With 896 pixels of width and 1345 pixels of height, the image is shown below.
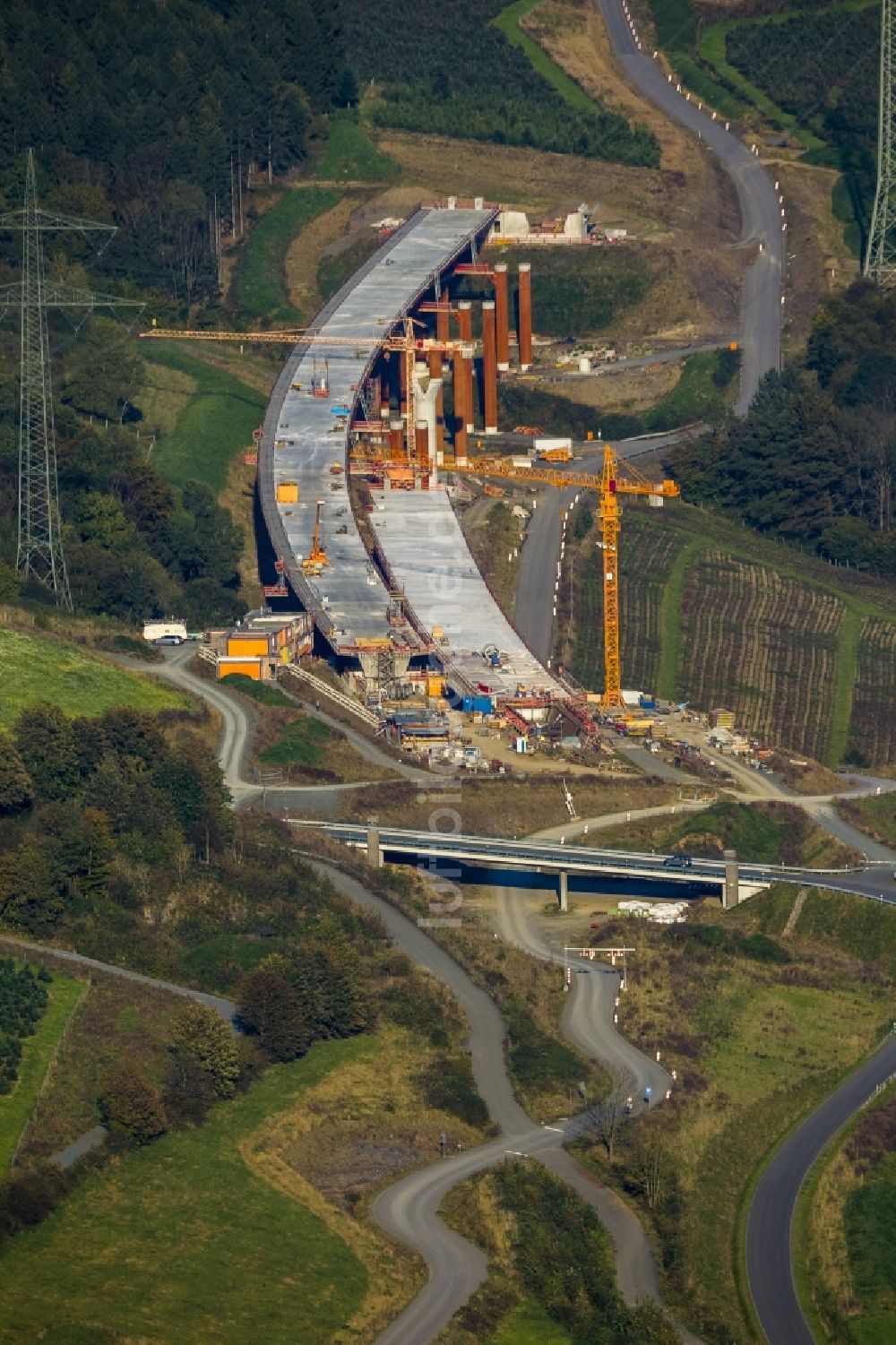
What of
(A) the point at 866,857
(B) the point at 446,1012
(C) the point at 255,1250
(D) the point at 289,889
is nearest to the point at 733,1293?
(C) the point at 255,1250

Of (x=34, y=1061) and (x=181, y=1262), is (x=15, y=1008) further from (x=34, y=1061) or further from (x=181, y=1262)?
(x=181, y=1262)

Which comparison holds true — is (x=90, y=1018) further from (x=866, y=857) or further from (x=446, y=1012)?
(x=866, y=857)

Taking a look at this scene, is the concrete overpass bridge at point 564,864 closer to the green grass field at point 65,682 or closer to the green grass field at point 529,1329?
the green grass field at point 65,682

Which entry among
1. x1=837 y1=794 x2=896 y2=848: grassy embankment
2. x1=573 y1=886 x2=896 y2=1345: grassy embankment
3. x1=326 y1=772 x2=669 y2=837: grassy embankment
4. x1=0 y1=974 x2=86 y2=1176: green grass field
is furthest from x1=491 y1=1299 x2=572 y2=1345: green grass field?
x1=837 y1=794 x2=896 y2=848: grassy embankment

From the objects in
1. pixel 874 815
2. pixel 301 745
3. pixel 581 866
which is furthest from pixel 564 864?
pixel 874 815

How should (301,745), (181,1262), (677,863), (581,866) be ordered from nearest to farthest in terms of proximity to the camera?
(181,1262) < (581,866) < (677,863) < (301,745)

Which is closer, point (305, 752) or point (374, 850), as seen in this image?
point (374, 850)

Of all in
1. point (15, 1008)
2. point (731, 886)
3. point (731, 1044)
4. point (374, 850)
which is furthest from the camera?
point (374, 850)
